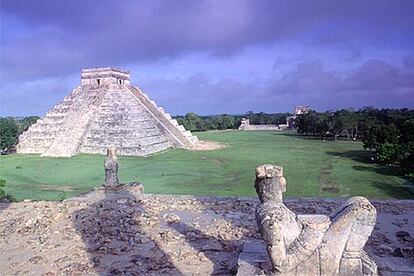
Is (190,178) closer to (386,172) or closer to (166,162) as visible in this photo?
(166,162)

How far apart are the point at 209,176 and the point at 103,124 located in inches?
714

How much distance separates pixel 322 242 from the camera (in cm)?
488

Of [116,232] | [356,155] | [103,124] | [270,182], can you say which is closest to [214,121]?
[103,124]

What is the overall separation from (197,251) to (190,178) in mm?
12305

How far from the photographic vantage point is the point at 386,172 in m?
22.0

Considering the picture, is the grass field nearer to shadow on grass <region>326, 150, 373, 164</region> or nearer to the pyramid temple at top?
shadow on grass <region>326, 150, 373, 164</region>

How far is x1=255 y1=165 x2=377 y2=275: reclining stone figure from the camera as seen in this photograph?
4.80 m

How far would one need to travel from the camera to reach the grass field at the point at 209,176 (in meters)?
16.5

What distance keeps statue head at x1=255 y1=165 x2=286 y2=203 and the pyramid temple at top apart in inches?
1038

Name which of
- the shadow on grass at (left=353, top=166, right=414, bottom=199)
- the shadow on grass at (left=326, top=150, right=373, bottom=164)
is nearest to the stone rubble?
the shadow on grass at (left=353, top=166, right=414, bottom=199)

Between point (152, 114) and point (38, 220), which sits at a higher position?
point (152, 114)

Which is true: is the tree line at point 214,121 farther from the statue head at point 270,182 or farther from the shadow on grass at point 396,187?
the statue head at point 270,182

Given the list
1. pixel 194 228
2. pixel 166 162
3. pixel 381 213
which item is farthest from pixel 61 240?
pixel 166 162

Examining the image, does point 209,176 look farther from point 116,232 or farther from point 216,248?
point 216,248
